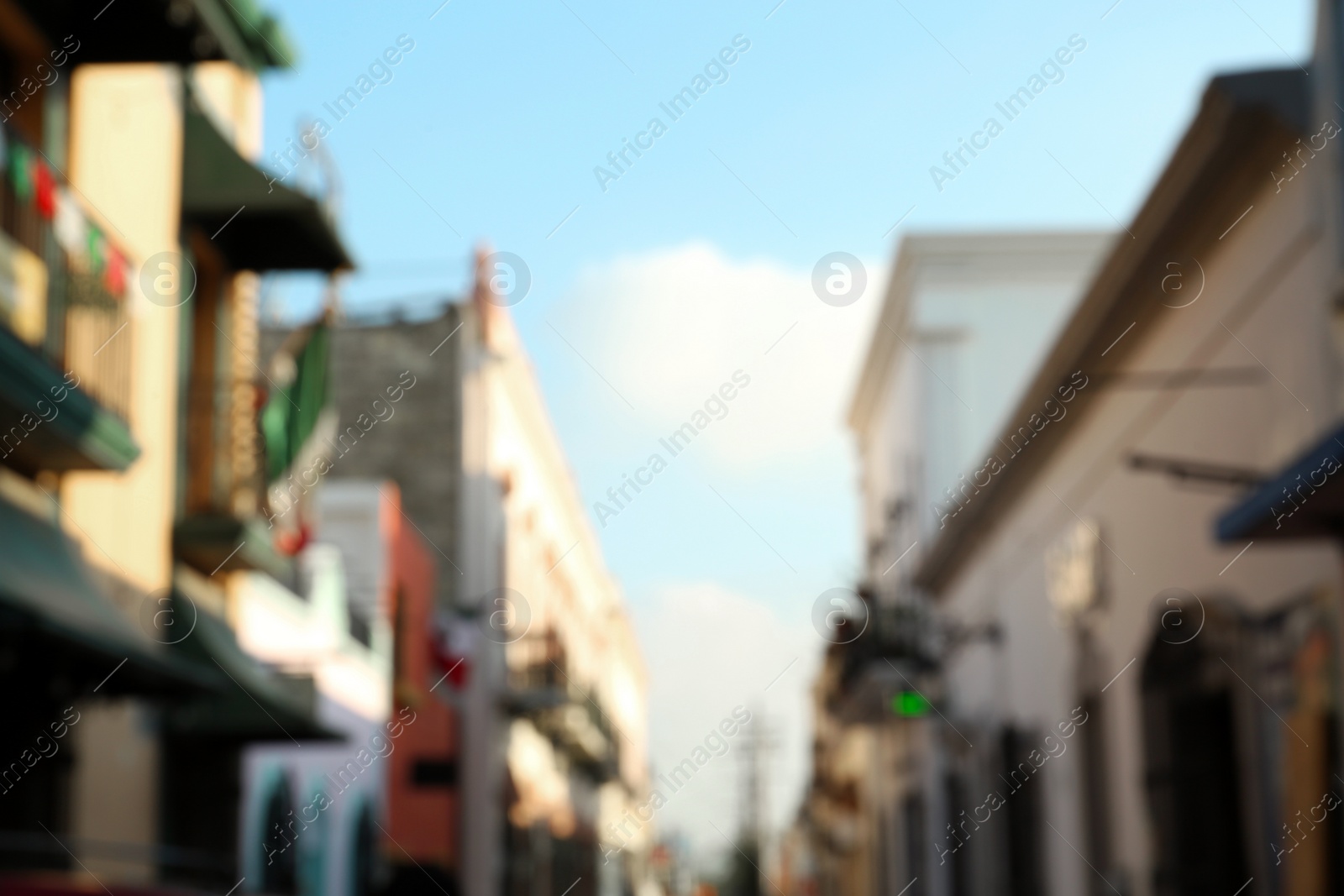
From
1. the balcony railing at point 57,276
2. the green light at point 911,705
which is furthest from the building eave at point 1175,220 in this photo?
the balcony railing at point 57,276

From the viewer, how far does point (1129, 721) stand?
513 inches

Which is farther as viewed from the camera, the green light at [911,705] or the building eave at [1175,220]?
the green light at [911,705]

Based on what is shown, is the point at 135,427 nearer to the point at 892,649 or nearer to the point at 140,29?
the point at 140,29

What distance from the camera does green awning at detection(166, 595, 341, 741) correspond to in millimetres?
10625

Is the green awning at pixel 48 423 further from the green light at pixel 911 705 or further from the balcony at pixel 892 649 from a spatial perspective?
the green light at pixel 911 705

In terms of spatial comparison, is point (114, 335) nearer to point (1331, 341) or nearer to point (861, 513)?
point (1331, 341)

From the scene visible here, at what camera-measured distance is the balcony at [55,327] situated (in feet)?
25.6

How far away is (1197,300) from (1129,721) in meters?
3.54

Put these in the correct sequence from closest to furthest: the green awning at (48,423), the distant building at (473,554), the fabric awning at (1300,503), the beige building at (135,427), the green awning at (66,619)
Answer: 1. the green awning at (66,619)
2. the fabric awning at (1300,503)
3. the green awning at (48,423)
4. the beige building at (135,427)
5. the distant building at (473,554)

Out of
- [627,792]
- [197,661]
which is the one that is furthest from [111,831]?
[627,792]

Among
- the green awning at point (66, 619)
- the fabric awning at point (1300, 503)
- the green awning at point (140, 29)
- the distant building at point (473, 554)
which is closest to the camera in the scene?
the green awning at point (66, 619)

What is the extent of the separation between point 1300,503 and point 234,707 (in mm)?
6617

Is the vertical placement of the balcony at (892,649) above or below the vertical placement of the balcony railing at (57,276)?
below

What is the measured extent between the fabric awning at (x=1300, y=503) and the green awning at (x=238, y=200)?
626cm
